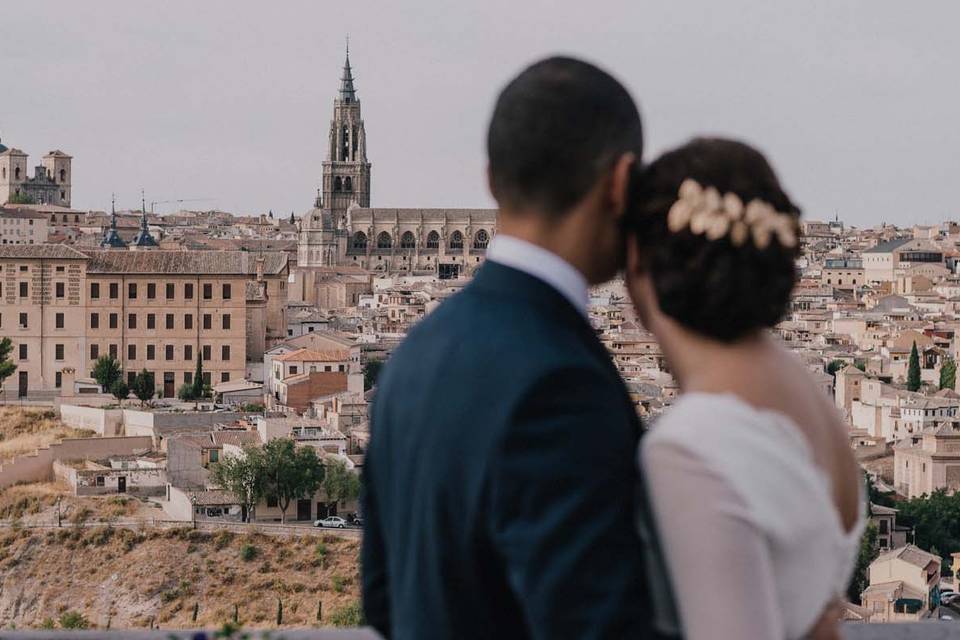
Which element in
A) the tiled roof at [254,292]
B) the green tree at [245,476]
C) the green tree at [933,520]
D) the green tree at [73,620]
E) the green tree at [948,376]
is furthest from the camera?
the green tree at [948,376]

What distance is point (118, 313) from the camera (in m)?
29.9

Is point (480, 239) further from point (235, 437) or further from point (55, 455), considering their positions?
point (55, 455)

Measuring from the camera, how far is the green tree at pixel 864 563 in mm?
21453

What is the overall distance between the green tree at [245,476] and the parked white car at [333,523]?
89 cm

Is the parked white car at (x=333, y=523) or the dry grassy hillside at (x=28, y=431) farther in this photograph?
the dry grassy hillside at (x=28, y=431)

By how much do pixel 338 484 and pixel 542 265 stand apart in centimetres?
2057

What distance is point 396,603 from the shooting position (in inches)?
56.7

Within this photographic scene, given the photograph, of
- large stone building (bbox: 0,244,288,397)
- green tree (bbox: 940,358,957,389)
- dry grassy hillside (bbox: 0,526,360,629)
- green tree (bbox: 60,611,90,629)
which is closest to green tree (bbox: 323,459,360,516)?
dry grassy hillside (bbox: 0,526,360,629)

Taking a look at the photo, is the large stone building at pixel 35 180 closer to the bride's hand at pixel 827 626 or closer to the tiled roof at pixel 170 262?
the tiled roof at pixel 170 262

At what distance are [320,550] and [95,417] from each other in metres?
6.74

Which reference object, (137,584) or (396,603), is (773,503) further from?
(137,584)

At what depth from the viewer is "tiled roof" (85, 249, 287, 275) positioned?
29.9 meters

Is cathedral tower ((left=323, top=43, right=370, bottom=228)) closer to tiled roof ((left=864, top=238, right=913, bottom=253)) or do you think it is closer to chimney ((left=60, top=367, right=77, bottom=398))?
tiled roof ((left=864, top=238, right=913, bottom=253))

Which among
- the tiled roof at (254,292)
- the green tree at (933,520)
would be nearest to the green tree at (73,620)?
the tiled roof at (254,292)
